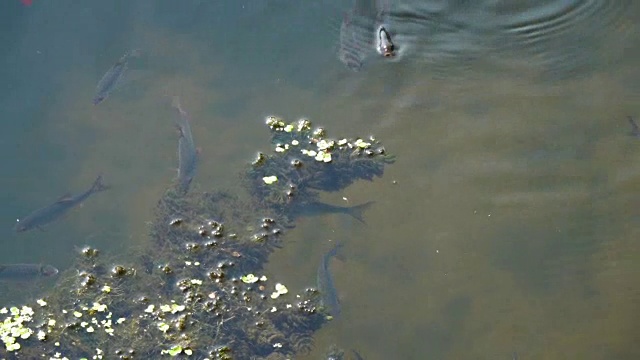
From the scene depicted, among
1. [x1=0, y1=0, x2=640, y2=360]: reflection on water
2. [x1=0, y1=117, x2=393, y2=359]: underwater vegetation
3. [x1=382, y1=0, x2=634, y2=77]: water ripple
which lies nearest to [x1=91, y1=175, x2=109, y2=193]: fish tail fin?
[x1=0, y1=0, x2=640, y2=360]: reflection on water

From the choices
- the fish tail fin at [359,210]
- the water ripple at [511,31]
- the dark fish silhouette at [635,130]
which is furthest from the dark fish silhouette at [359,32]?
the dark fish silhouette at [635,130]

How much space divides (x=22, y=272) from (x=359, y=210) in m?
2.35

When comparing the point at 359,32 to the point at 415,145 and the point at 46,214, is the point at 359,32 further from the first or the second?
the point at 46,214

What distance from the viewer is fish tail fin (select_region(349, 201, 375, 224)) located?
5.54 m

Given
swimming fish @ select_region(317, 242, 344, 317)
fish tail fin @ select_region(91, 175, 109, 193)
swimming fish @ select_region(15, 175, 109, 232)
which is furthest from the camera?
fish tail fin @ select_region(91, 175, 109, 193)

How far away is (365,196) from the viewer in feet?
18.5

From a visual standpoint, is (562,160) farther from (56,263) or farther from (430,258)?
(56,263)

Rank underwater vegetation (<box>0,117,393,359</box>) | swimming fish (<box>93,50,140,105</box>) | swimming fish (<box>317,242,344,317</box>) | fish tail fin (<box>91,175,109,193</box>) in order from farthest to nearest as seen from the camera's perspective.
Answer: swimming fish (<box>93,50,140,105</box>) < fish tail fin (<box>91,175,109,193</box>) < swimming fish (<box>317,242,344,317</box>) < underwater vegetation (<box>0,117,393,359</box>)

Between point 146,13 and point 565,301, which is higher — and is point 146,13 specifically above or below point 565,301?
above

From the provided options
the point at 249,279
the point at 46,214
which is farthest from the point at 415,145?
the point at 46,214

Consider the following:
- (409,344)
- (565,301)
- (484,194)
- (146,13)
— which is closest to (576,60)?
(484,194)

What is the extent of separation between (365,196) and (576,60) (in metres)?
2.11

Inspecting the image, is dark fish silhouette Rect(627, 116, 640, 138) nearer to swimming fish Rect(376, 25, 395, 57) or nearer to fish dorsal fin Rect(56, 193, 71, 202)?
swimming fish Rect(376, 25, 395, 57)

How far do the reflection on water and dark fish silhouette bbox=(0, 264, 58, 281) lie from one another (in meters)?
0.12
